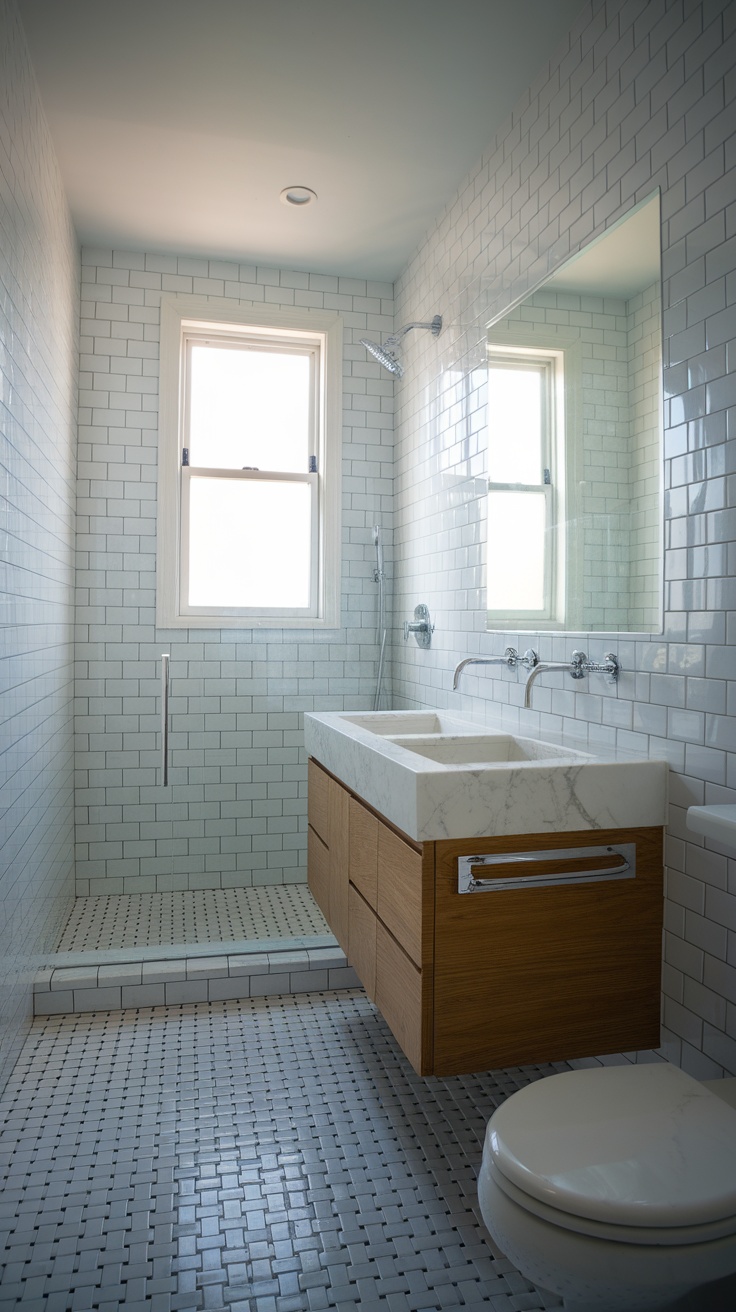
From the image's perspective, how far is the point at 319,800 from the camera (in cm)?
286

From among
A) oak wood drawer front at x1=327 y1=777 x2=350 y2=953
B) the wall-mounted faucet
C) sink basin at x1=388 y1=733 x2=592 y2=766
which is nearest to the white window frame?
the wall-mounted faucet

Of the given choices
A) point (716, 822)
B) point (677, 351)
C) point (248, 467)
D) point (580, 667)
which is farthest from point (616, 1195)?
point (248, 467)

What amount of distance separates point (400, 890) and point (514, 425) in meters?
1.49

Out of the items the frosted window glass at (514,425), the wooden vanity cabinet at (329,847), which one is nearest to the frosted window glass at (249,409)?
the frosted window glass at (514,425)

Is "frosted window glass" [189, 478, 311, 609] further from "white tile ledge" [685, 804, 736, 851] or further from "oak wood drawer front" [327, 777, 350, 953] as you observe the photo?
"white tile ledge" [685, 804, 736, 851]

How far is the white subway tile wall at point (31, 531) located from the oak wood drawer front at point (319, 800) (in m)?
0.94

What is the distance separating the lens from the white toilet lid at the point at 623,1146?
1107 millimetres

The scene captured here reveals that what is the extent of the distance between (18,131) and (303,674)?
231 cm

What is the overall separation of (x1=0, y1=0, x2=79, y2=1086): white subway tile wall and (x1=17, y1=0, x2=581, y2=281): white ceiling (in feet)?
0.58

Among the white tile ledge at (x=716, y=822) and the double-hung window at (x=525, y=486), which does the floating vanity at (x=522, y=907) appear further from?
the double-hung window at (x=525, y=486)

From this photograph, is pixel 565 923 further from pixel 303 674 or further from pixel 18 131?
pixel 18 131

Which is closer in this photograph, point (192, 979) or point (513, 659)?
point (513, 659)

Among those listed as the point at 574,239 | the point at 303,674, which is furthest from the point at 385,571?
the point at 574,239

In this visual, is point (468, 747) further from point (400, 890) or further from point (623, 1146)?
point (623, 1146)
